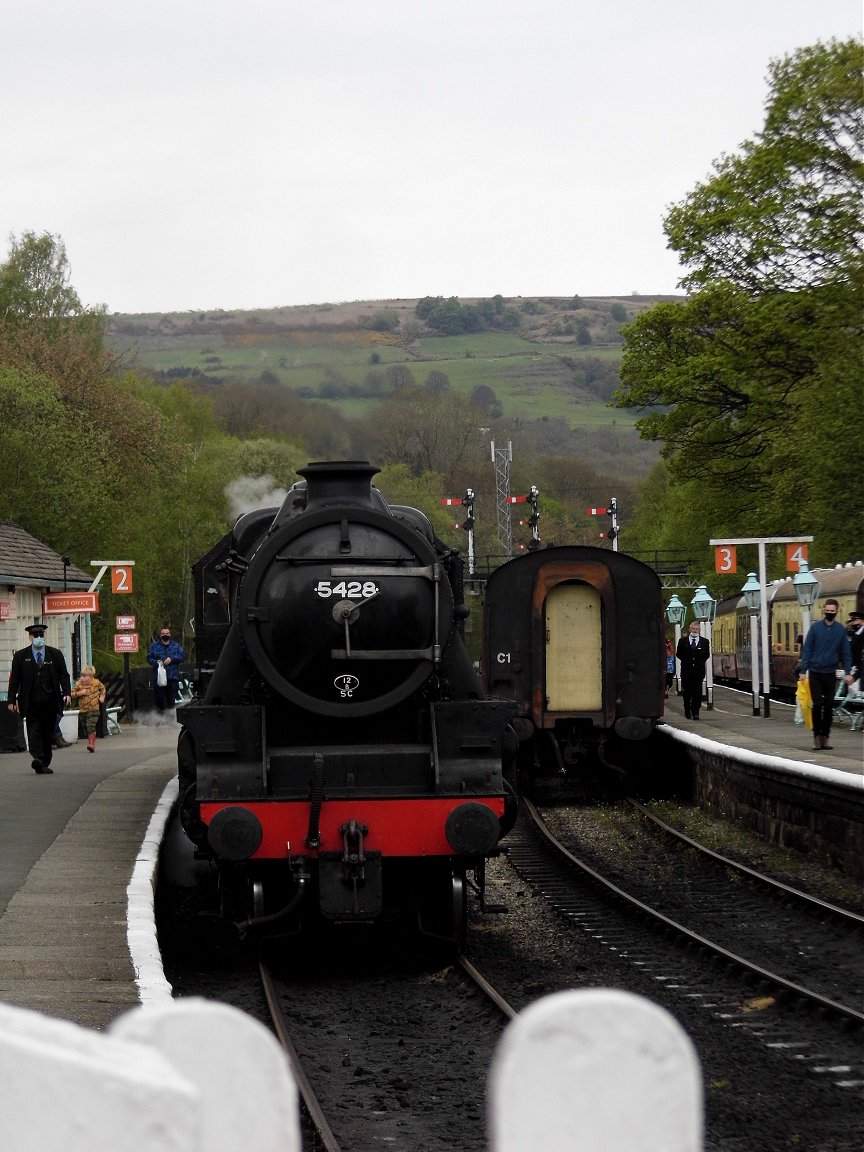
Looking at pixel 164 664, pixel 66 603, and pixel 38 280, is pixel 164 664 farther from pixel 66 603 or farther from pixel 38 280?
pixel 38 280

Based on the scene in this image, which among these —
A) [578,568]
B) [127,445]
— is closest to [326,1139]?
[578,568]

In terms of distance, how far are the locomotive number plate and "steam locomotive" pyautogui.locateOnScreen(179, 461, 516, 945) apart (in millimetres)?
11

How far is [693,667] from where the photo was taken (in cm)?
2673

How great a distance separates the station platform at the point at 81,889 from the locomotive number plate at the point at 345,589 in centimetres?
208

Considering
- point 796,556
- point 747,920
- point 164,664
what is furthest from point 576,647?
point 164,664

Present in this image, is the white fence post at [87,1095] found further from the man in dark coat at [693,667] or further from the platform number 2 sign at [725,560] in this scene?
the platform number 2 sign at [725,560]

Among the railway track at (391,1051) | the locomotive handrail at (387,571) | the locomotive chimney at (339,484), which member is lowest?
the railway track at (391,1051)

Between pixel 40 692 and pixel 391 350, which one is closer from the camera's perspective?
pixel 40 692

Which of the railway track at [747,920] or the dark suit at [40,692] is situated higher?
the dark suit at [40,692]

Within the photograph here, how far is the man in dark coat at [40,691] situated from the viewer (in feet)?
59.3

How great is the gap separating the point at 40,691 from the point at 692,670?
12.4 metres

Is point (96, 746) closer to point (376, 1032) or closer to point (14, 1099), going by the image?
point (376, 1032)

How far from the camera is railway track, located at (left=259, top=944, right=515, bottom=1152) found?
598 cm

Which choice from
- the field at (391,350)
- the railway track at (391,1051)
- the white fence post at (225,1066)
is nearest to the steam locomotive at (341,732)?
the railway track at (391,1051)
